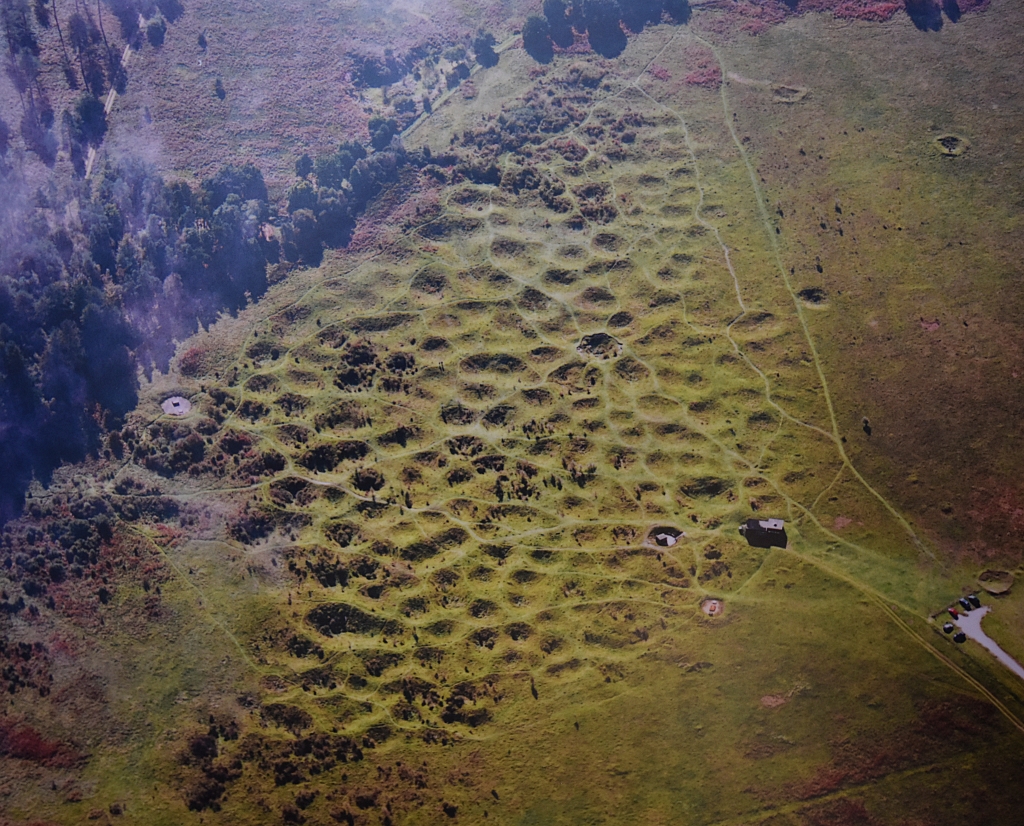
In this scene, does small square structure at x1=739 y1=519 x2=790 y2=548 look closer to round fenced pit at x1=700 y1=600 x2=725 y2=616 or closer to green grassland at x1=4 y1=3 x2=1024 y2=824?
green grassland at x1=4 y1=3 x2=1024 y2=824

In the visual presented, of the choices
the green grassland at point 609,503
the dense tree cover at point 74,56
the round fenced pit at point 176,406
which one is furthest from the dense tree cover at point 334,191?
the dense tree cover at point 74,56

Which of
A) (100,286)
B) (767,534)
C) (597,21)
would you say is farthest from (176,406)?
(597,21)

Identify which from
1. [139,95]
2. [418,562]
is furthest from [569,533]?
[139,95]

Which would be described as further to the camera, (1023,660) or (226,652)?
(226,652)

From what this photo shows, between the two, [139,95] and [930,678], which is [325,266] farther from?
[930,678]

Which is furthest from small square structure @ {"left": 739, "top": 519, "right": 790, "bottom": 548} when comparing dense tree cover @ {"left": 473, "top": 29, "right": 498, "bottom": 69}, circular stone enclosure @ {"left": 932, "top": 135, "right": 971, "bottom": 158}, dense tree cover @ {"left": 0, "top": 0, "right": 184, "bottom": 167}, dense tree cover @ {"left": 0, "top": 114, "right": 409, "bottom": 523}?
dense tree cover @ {"left": 0, "top": 0, "right": 184, "bottom": 167}

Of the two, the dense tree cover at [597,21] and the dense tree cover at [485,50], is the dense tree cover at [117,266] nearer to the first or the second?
the dense tree cover at [485,50]

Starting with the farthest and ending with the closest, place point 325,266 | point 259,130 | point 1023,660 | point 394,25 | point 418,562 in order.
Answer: point 394,25 < point 259,130 < point 325,266 < point 418,562 < point 1023,660
